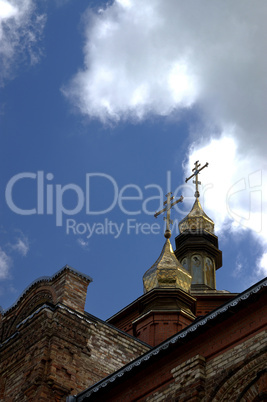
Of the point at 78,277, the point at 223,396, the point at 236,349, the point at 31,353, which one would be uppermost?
the point at 78,277

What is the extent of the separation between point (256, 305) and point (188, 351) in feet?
4.97

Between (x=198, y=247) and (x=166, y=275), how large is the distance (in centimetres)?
583

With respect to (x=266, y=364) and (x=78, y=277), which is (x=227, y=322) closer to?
(x=266, y=364)

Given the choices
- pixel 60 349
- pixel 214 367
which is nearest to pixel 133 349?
pixel 60 349

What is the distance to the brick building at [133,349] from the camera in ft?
38.3

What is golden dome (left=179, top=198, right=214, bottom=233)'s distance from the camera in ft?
104

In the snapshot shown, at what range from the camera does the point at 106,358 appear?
53.7ft

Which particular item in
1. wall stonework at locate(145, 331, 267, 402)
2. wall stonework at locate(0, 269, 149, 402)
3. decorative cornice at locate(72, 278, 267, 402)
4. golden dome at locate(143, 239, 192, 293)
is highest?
golden dome at locate(143, 239, 192, 293)

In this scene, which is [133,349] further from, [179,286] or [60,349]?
[179,286]

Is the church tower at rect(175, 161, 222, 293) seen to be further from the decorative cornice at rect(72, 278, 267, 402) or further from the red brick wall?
the red brick wall

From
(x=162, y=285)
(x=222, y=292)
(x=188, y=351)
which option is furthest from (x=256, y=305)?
(x=222, y=292)

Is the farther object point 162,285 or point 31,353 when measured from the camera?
point 162,285

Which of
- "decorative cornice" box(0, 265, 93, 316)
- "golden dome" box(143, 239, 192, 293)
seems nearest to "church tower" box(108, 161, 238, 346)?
"golden dome" box(143, 239, 192, 293)

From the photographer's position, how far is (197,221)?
1248 inches
